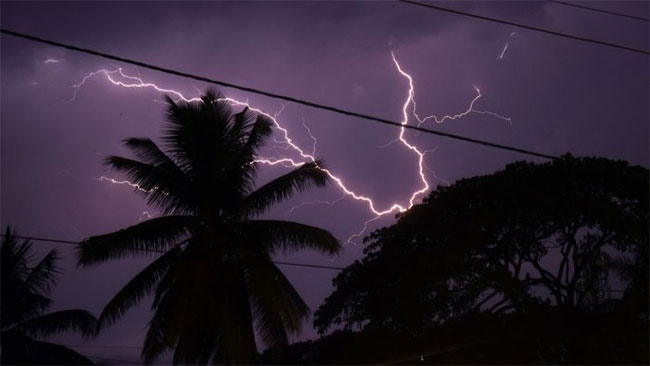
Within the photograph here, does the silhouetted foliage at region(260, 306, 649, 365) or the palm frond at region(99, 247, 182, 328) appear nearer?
the palm frond at region(99, 247, 182, 328)

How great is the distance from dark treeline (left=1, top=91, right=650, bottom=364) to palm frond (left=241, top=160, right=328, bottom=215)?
0.02m

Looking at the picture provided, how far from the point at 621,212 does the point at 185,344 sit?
9.85 metres

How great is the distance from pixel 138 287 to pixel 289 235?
2.89 metres

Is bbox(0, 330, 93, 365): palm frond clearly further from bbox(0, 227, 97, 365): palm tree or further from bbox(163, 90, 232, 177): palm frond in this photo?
bbox(163, 90, 232, 177): palm frond

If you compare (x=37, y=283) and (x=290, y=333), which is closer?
(x=290, y=333)

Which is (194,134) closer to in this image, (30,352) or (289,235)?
(289,235)

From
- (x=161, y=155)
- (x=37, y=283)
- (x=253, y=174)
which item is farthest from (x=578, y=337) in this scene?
(x=37, y=283)

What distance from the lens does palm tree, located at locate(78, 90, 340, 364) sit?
426 inches

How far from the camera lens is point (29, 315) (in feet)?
42.4

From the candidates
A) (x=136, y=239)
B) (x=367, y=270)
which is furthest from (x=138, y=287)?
(x=367, y=270)

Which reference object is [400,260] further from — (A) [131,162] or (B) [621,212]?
(A) [131,162]

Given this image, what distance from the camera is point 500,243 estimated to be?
589 inches

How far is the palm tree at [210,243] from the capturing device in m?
10.8

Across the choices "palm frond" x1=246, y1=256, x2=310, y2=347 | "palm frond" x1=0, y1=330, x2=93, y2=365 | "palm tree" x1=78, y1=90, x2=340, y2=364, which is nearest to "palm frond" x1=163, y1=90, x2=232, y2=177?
"palm tree" x1=78, y1=90, x2=340, y2=364
